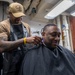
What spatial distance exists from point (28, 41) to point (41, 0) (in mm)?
2387

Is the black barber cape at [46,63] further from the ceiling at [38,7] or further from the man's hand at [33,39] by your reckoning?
the ceiling at [38,7]

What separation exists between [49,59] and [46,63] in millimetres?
62

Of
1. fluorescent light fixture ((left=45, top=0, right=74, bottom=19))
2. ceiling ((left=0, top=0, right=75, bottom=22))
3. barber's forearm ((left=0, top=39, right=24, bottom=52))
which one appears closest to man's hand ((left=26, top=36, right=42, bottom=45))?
barber's forearm ((left=0, top=39, right=24, bottom=52))

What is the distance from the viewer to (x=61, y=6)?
3555 millimetres

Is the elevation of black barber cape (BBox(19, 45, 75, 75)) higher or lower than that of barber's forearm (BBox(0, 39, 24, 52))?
lower

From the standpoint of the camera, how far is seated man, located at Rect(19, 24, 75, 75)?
1.77 metres

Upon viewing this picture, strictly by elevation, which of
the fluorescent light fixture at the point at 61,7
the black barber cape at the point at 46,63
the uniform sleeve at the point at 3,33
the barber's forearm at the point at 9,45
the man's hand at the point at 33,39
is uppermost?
the fluorescent light fixture at the point at 61,7

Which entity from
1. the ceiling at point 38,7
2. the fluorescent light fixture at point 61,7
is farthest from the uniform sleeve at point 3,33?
the ceiling at point 38,7

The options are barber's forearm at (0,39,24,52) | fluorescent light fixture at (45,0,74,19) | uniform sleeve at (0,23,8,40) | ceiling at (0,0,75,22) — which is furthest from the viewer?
ceiling at (0,0,75,22)

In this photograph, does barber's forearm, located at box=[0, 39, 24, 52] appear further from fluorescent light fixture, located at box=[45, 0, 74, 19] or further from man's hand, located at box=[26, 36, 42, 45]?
fluorescent light fixture, located at box=[45, 0, 74, 19]

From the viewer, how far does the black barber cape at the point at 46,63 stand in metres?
1.76

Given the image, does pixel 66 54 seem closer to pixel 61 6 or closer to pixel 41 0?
pixel 61 6

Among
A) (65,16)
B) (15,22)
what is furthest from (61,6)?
(15,22)

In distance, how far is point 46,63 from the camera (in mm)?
1823
